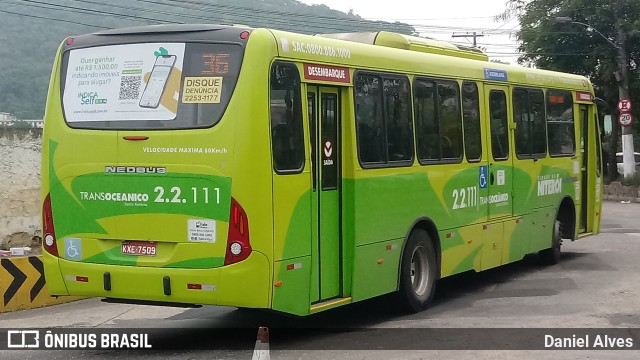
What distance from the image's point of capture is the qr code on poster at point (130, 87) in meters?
8.74

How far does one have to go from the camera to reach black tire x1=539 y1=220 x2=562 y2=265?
15.2 metres

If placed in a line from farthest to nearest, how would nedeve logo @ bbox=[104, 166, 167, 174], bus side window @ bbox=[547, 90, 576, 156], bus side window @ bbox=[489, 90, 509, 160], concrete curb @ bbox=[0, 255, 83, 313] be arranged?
1. bus side window @ bbox=[547, 90, 576, 156]
2. bus side window @ bbox=[489, 90, 509, 160]
3. concrete curb @ bbox=[0, 255, 83, 313]
4. nedeve logo @ bbox=[104, 166, 167, 174]

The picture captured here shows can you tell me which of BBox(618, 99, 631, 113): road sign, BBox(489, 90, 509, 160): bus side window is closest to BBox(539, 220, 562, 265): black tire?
BBox(489, 90, 509, 160): bus side window

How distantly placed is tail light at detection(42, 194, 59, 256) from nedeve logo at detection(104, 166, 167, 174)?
2.60 feet

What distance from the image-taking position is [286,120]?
8664 mm

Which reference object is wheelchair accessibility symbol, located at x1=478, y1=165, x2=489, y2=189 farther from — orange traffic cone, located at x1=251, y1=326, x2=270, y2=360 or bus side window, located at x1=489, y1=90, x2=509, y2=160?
orange traffic cone, located at x1=251, y1=326, x2=270, y2=360

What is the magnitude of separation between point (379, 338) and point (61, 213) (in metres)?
3.29

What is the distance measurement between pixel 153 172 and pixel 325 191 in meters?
1.71

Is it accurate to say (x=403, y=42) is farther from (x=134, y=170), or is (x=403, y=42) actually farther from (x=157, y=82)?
(x=134, y=170)

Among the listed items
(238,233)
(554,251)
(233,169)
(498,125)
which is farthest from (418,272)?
(554,251)

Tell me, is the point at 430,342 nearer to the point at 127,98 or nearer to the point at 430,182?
the point at 430,182

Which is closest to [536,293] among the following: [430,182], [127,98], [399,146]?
[430,182]

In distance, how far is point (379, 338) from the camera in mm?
9461

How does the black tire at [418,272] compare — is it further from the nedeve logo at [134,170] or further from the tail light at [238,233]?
the nedeve logo at [134,170]
